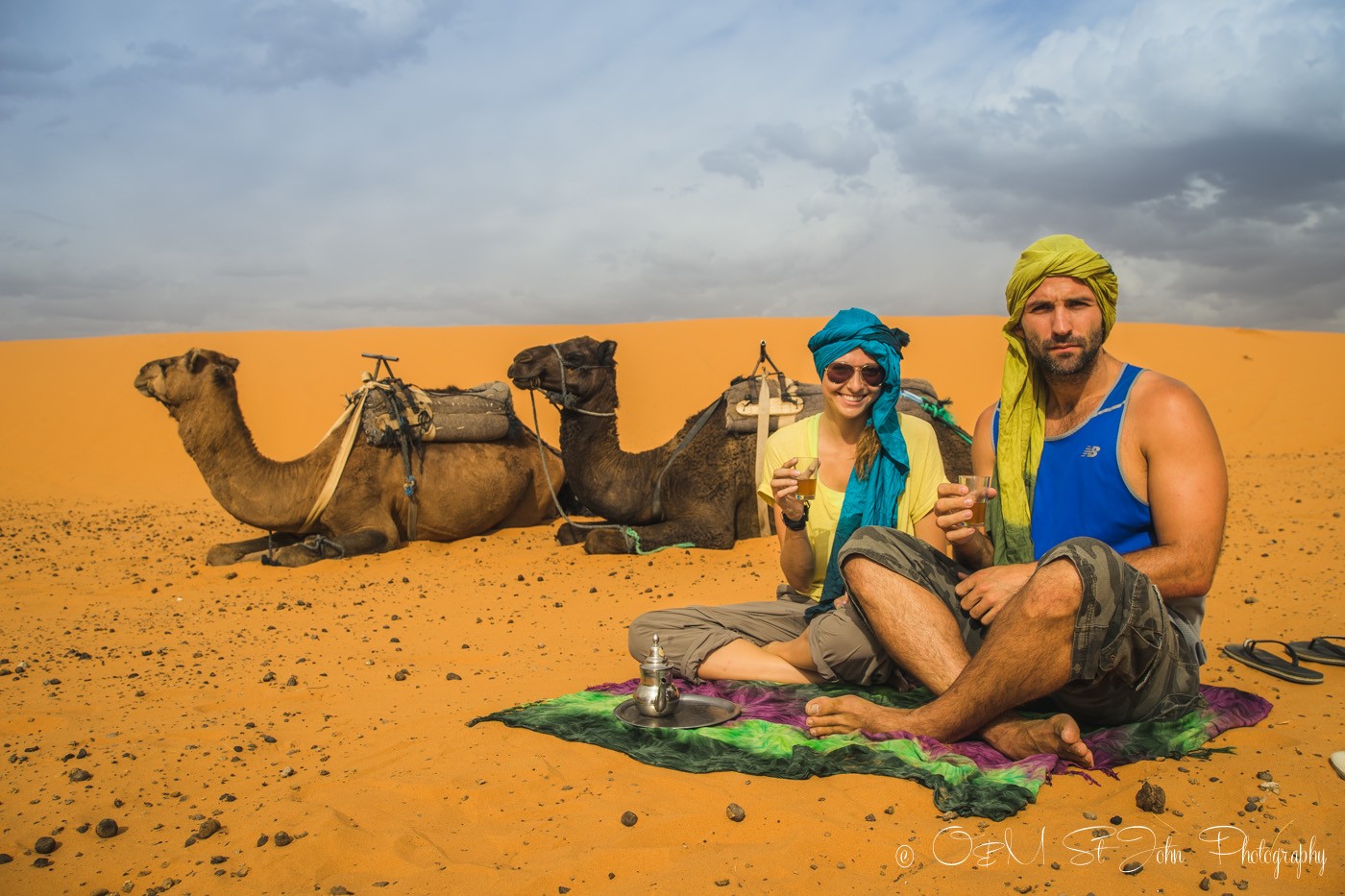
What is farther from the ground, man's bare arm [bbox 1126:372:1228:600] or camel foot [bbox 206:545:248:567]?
man's bare arm [bbox 1126:372:1228:600]

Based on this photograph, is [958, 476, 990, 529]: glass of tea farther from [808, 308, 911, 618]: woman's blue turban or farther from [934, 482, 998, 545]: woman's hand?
[808, 308, 911, 618]: woman's blue turban

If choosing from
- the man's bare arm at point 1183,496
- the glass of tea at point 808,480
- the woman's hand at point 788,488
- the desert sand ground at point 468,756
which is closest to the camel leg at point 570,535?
the desert sand ground at point 468,756

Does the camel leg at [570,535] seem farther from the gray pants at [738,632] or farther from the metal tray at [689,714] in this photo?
the metal tray at [689,714]

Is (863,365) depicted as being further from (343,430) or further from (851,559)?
(343,430)

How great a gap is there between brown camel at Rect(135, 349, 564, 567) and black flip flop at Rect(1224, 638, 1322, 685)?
262 inches

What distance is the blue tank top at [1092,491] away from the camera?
137 inches

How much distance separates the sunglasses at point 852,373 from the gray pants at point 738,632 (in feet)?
3.28

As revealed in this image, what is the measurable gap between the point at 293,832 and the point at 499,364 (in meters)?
37.7

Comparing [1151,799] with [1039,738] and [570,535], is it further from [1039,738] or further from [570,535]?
[570,535]

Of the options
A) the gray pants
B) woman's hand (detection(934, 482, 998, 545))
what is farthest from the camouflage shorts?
the gray pants

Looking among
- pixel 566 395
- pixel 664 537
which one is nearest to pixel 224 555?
pixel 566 395

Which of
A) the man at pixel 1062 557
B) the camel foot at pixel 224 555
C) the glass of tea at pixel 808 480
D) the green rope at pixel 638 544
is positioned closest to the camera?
the man at pixel 1062 557

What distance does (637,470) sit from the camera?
9.26 m

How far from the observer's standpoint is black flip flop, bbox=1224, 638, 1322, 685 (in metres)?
4.39
